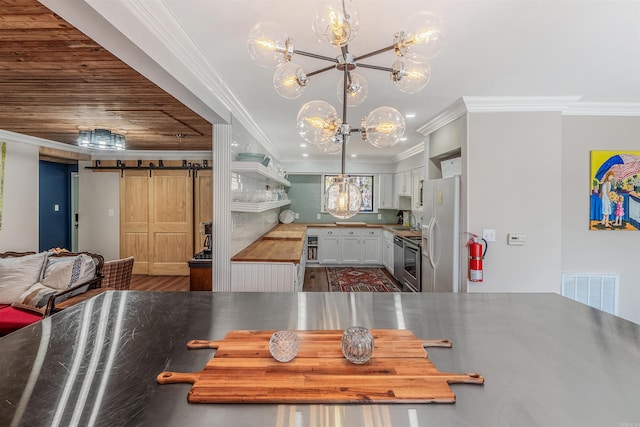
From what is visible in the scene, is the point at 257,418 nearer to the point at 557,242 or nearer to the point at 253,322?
the point at 253,322

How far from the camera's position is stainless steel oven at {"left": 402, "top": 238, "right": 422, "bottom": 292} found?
3879mm

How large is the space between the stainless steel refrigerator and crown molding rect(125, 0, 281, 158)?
2.43m

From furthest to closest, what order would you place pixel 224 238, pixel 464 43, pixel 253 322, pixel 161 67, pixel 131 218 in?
pixel 131 218, pixel 224 238, pixel 464 43, pixel 161 67, pixel 253 322

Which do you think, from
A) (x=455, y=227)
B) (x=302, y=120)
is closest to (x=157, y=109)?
(x=302, y=120)

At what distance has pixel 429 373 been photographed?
807 mm

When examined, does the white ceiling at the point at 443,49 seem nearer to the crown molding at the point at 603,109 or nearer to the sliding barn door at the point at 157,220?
the crown molding at the point at 603,109

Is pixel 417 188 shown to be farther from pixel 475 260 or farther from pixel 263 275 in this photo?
pixel 263 275

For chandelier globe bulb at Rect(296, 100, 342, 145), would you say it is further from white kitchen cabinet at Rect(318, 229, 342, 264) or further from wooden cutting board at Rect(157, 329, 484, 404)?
white kitchen cabinet at Rect(318, 229, 342, 264)

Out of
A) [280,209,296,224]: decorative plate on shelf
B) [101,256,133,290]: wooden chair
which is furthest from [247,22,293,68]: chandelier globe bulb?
[280,209,296,224]: decorative plate on shelf

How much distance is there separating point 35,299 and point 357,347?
3.39 metres

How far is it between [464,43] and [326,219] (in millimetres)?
5556

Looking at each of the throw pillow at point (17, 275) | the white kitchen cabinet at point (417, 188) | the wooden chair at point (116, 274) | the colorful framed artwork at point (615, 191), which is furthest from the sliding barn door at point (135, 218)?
the colorful framed artwork at point (615, 191)

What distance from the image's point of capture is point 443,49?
1886 millimetres

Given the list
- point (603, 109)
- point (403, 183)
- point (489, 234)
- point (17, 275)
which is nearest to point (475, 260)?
point (489, 234)
